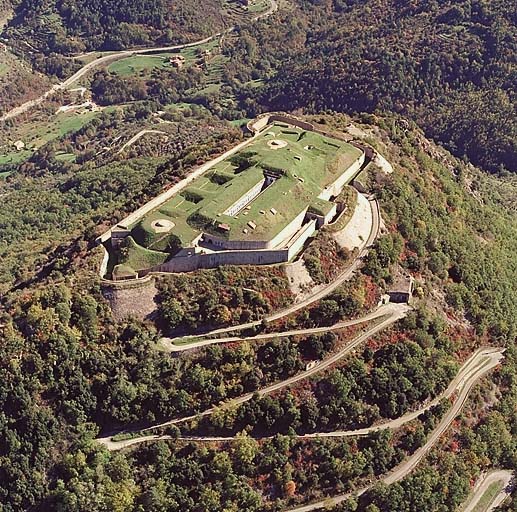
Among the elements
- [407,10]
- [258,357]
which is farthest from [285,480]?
[407,10]

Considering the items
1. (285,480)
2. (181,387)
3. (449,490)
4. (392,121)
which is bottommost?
(449,490)

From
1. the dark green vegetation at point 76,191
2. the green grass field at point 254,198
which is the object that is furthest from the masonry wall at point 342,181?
the dark green vegetation at point 76,191

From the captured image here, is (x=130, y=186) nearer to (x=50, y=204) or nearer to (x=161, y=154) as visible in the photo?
(x=50, y=204)

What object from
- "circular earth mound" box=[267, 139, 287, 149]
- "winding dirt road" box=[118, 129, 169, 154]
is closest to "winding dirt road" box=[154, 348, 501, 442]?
"circular earth mound" box=[267, 139, 287, 149]

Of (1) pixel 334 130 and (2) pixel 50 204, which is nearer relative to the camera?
(1) pixel 334 130

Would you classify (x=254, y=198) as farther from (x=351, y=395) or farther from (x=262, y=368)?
(x=351, y=395)

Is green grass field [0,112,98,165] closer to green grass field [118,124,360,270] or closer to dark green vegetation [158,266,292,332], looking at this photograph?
green grass field [118,124,360,270]
